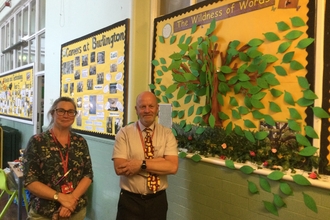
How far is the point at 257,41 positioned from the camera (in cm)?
193

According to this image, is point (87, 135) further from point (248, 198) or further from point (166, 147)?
point (248, 198)

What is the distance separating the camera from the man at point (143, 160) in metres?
1.82

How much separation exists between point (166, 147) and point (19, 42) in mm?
5714

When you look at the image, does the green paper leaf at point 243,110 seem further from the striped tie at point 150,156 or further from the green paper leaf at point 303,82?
the striped tie at point 150,156

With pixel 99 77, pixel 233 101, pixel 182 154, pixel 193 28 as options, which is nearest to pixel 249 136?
pixel 233 101

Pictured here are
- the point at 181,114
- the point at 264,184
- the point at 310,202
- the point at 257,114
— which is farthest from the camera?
the point at 181,114

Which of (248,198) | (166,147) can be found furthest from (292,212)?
(166,147)

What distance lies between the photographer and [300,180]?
5.34 feet

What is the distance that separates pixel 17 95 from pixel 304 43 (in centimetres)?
604

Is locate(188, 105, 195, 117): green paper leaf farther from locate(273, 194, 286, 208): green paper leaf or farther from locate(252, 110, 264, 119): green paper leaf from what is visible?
locate(273, 194, 286, 208): green paper leaf

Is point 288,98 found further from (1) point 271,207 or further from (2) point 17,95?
(2) point 17,95

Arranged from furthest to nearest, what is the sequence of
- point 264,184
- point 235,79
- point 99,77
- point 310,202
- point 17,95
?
point 17,95
point 99,77
point 235,79
point 264,184
point 310,202

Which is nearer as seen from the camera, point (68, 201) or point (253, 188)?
point (68, 201)

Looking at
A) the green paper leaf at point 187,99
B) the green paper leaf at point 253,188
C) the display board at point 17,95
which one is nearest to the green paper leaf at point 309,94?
the green paper leaf at point 253,188
